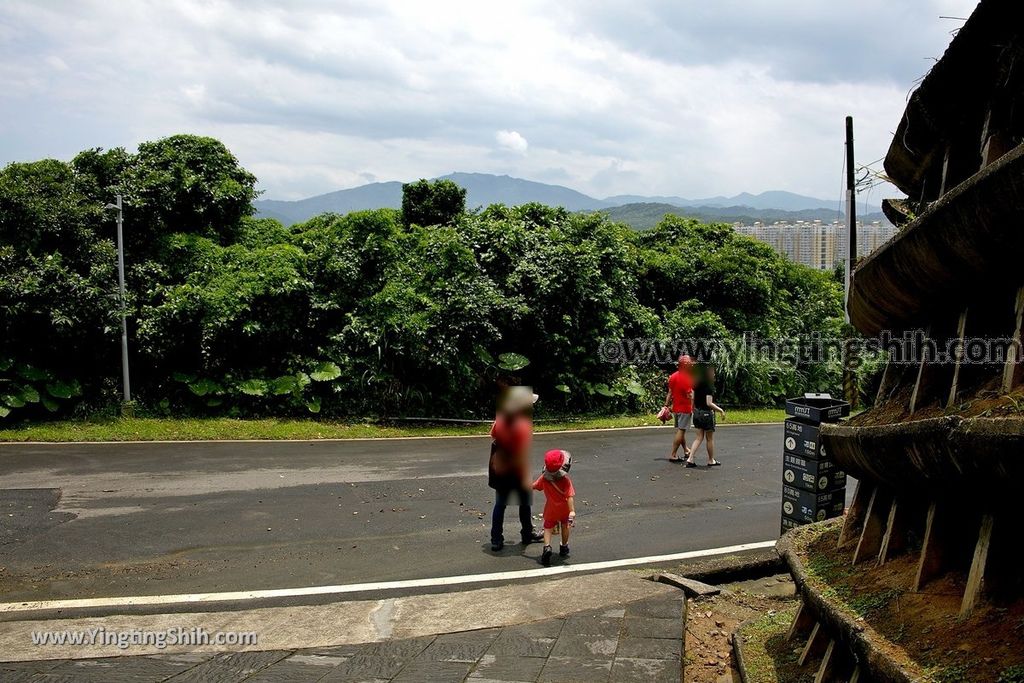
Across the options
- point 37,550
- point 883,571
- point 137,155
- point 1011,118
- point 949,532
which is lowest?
point 37,550

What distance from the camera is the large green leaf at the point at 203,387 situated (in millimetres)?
18000

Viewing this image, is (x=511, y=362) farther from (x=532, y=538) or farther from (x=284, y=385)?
(x=532, y=538)

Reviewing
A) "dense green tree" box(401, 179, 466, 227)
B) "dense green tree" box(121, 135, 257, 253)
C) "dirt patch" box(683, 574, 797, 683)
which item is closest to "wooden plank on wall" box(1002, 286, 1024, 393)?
"dirt patch" box(683, 574, 797, 683)

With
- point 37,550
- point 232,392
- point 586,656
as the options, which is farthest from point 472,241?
point 586,656

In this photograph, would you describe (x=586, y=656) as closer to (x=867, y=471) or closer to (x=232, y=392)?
(x=867, y=471)

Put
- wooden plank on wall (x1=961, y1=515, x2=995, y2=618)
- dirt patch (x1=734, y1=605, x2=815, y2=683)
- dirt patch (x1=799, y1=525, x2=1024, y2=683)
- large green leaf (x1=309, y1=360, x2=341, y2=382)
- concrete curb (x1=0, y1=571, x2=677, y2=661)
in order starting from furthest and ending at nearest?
1. large green leaf (x1=309, y1=360, x2=341, y2=382)
2. concrete curb (x1=0, y1=571, x2=677, y2=661)
3. dirt patch (x1=734, y1=605, x2=815, y2=683)
4. wooden plank on wall (x1=961, y1=515, x2=995, y2=618)
5. dirt patch (x1=799, y1=525, x2=1024, y2=683)

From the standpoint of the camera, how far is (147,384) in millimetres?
18484

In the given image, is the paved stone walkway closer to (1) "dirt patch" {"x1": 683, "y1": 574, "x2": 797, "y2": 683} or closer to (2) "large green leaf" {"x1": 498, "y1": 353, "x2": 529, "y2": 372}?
(1) "dirt patch" {"x1": 683, "y1": 574, "x2": 797, "y2": 683}

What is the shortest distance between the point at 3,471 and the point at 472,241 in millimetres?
11590

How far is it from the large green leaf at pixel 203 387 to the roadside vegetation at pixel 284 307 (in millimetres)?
40

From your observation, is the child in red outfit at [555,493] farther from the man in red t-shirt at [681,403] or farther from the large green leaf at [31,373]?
the large green leaf at [31,373]

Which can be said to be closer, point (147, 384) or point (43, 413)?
point (43, 413)

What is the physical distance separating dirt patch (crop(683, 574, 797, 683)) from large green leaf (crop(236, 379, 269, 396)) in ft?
43.0

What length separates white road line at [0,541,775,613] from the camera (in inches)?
287
